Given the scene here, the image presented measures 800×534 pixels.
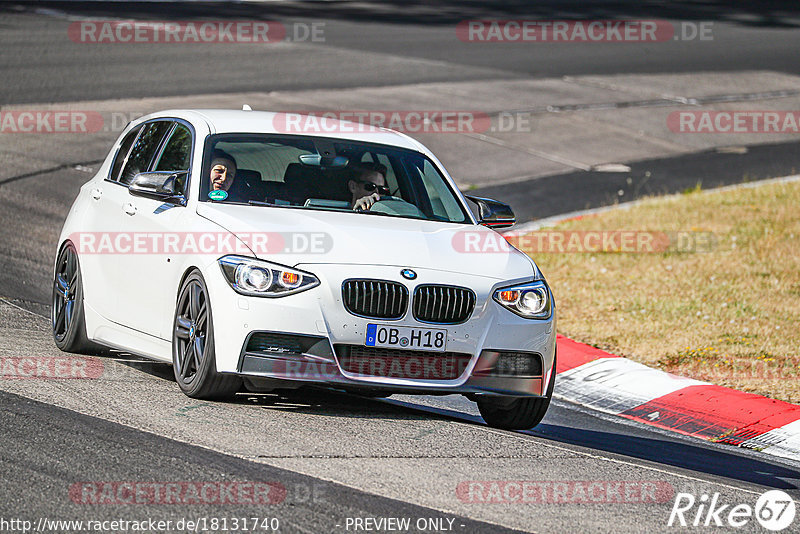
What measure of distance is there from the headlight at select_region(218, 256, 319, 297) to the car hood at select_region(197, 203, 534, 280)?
0.19ft

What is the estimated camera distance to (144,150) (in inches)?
348

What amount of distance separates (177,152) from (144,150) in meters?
0.56

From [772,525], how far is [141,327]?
386 centimetres

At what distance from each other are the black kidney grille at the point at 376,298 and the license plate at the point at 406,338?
7 cm

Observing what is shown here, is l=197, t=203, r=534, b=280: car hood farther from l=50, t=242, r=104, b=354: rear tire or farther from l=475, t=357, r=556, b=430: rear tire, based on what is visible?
l=50, t=242, r=104, b=354: rear tire

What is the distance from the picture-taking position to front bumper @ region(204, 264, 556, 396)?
6781 mm

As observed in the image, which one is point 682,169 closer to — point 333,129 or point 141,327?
point 333,129

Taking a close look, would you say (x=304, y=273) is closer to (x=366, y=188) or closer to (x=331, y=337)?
(x=331, y=337)

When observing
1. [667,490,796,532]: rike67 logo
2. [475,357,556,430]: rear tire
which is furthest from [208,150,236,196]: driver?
[667,490,796,532]: rike67 logo

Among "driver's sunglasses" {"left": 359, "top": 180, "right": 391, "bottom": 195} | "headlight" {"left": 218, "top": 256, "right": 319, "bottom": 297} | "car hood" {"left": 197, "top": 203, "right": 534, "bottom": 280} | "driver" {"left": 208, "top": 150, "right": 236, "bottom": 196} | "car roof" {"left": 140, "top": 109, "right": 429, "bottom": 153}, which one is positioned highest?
"car roof" {"left": 140, "top": 109, "right": 429, "bottom": 153}

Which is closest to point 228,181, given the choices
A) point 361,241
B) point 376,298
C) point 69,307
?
point 361,241

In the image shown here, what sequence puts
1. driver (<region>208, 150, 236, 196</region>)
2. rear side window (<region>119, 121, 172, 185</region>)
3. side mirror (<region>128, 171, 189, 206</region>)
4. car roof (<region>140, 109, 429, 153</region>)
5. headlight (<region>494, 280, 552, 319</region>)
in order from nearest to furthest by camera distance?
1. headlight (<region>494, 280, 552, 319</region>)
2. side mirror (<region>128, 171, 189, 206</region>)
3. driver (<region>208, 150, 236, 196</region>)
4. car roof (<region>140, 109, 429, 153</region>)
5. rear side window (<region>119, 121, 172, 185</region>)

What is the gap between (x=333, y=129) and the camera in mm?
8664

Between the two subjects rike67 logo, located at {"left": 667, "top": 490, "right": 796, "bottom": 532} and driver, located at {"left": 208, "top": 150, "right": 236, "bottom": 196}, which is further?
driver, located at {"left": 208, "top": 150, "right": 236, "bottom": 196}
